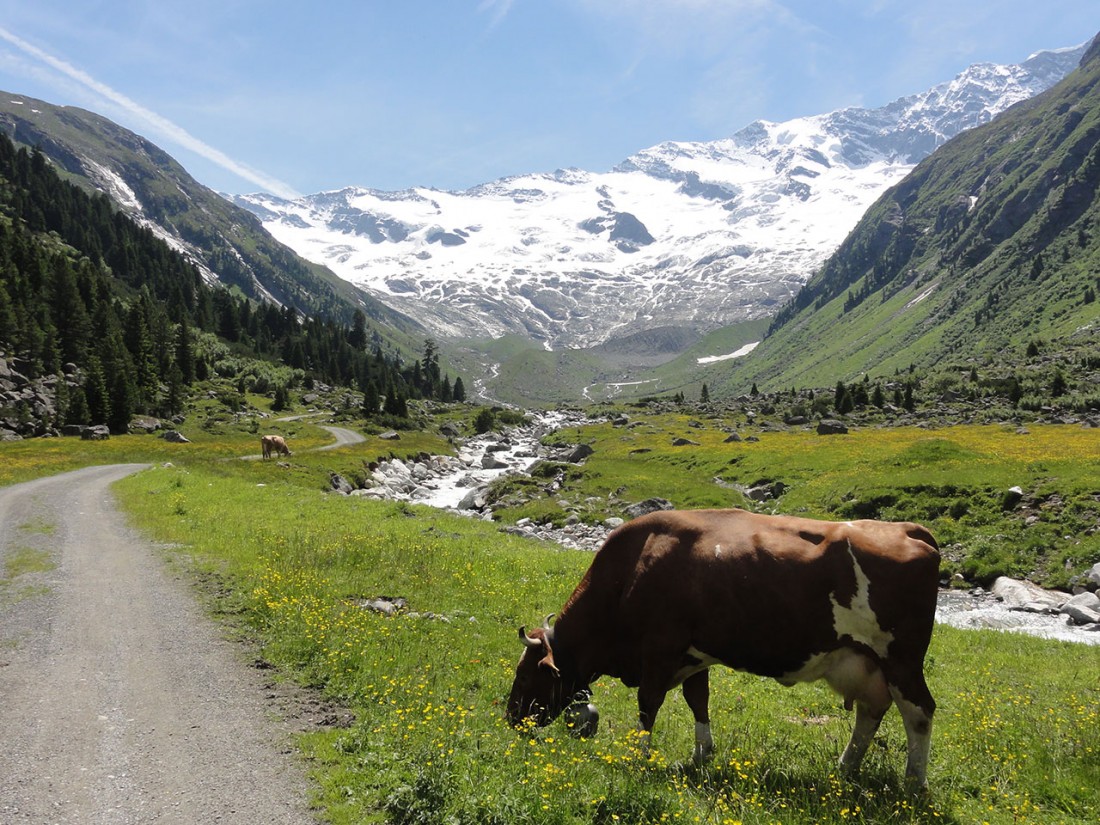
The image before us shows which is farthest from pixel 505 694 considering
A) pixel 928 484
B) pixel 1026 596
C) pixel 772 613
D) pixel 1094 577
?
pixel 928 484

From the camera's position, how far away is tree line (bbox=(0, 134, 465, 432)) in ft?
275

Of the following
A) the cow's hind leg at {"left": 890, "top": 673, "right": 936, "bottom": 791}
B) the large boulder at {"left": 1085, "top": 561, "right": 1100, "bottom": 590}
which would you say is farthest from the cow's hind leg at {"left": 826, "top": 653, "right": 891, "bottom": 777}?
the large boulder at {"left": 1085, "top": 561, "right": 1100, "bottom": 590}

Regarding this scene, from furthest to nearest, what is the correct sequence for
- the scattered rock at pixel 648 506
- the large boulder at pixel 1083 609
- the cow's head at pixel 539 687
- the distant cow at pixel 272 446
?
the distant cow at pixel 272 446 < the scattered rock at pixel 648 506 < the large boulder at pixel 1083 609 < the cow's head at pixel 539 687

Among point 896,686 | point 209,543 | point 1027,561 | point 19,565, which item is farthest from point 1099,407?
point 19,565

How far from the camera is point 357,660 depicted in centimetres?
1221

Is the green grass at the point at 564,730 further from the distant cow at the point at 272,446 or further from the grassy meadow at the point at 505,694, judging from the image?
the distant cow at the point at 272,446

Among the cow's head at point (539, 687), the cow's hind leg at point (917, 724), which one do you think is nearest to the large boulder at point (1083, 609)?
the cow's hind leg at point (917, 724)

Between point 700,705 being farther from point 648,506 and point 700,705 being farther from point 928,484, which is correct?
point 928,484

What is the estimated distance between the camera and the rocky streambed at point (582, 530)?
70.6ft

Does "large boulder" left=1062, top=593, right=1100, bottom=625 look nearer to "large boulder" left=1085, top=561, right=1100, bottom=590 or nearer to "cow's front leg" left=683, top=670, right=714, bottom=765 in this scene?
"large boulder" left=1085, top=561, right=1100, bottom=590

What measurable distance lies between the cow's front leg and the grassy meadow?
0.32 metres

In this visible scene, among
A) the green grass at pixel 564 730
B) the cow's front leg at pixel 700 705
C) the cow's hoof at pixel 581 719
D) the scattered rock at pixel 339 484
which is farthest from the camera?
the scattered rock at pixel 339 484

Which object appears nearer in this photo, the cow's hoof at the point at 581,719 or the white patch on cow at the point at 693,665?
the white patch on cow at the point at 693,665

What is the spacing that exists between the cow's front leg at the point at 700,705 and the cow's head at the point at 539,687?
6.62 ft
